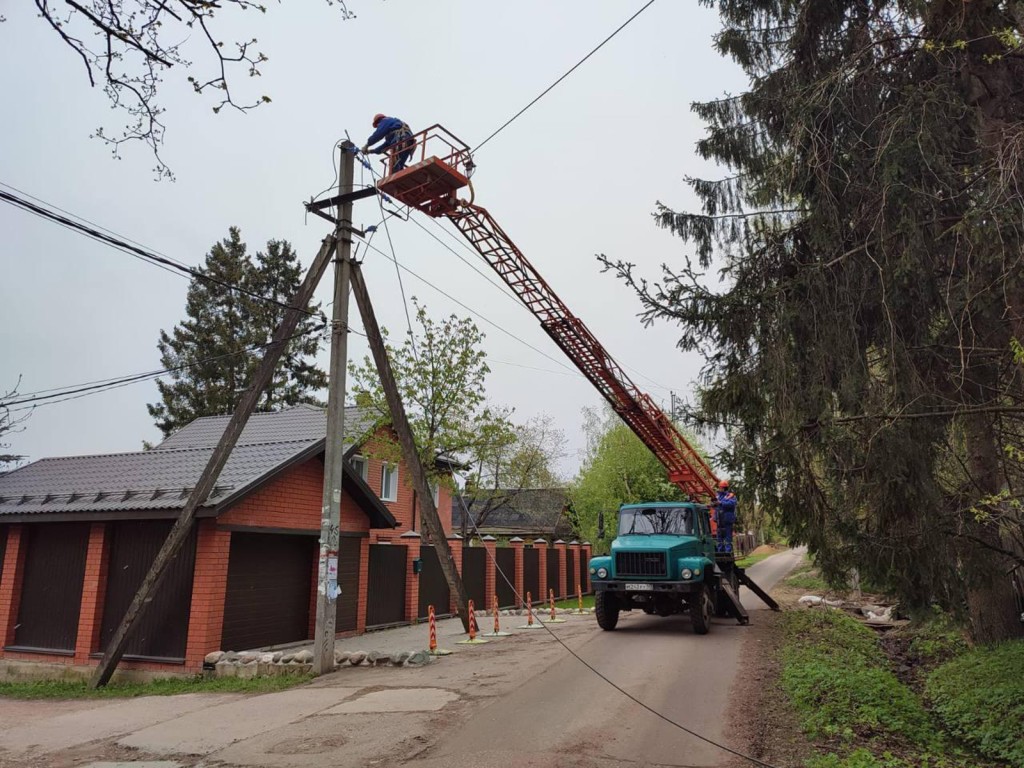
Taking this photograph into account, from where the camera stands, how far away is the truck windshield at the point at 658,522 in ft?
A: 46.8

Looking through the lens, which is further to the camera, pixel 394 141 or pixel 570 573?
pixel 570 573

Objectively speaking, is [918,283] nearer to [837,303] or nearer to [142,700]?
[837,303]

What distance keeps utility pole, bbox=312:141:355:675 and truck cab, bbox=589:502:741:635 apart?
211 inches

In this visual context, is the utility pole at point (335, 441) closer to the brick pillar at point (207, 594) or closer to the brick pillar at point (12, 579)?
the brick pillar at point (207, 594)

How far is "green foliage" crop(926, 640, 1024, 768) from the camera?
7.56 meters

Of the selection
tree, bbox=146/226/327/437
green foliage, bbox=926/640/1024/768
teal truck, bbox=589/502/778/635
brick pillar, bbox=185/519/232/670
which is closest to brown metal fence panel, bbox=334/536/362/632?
brick pillar, bbox=185/519/232/670

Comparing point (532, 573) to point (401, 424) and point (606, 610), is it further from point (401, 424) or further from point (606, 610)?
point (401, 424)

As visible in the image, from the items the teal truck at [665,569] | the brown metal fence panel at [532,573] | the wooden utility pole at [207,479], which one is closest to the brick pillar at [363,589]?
the wooden utility pole at [207,479]

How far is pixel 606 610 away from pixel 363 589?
5.66m

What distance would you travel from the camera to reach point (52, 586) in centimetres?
1388

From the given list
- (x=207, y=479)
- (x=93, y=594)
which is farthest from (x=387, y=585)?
(x=207, y=479)

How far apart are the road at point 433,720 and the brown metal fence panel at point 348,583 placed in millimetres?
4341

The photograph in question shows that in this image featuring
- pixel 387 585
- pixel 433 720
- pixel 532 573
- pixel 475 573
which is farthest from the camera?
pixel 532 573

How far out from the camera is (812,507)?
8734 millimetres
